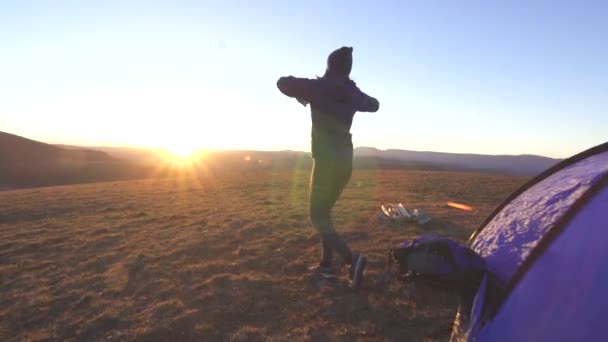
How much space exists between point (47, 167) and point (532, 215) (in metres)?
60.0

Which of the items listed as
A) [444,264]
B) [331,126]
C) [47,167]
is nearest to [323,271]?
[444,264]

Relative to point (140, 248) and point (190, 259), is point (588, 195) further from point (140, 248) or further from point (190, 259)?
point (140, 248)

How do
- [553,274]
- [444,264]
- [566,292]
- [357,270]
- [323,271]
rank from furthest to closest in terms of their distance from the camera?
[323,271], [357,270], [444,264], [553,274], [566,292]

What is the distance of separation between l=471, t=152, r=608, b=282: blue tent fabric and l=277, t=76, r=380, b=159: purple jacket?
1831 mm

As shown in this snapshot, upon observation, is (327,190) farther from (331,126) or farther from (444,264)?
(444,264)

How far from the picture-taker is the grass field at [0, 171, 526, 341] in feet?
13.1

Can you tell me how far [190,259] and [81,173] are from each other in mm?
47403

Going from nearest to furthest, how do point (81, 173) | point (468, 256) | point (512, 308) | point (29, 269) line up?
point (512, 308) → point (468, 256) → point (29, 269) → point (81, 173)

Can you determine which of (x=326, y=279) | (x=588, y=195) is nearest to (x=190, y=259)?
(x=326, y=279)

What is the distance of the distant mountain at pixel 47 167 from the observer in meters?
43.3

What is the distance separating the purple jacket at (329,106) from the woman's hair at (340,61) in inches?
4.0

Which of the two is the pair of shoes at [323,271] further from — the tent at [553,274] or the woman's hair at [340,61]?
the woman's hair at [340,61]

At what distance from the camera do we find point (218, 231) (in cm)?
848

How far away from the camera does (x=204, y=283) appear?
5211 millimetres
